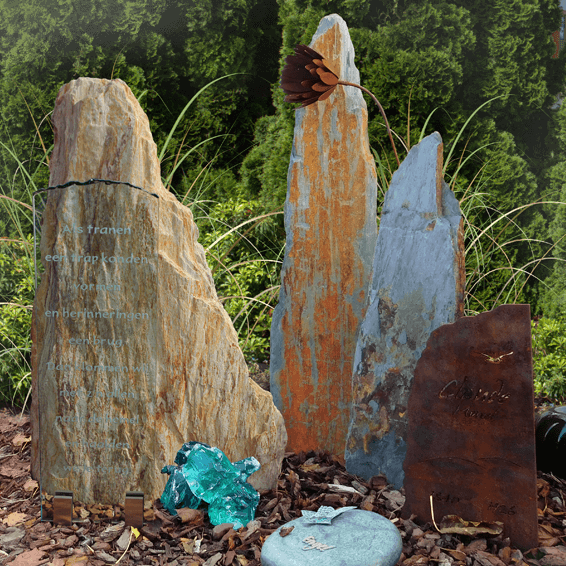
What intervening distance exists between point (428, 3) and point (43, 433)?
375cm

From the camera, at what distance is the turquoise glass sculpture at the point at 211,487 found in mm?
2379

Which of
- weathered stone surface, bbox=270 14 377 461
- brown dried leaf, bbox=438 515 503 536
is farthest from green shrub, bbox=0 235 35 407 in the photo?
brown dried leaf, bbox=438 515 503 536

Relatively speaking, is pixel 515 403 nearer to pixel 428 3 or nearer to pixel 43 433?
pixel 43 433

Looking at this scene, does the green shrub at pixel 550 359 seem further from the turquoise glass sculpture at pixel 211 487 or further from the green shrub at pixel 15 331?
the green shrub at pixel 15 331

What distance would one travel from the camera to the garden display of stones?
6.34 feet

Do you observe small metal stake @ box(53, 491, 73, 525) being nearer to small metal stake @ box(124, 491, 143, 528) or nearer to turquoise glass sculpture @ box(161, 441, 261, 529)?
small metal stake @ box(124, 491, 143, 528)

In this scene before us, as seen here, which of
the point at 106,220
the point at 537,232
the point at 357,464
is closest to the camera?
the point at 106,220

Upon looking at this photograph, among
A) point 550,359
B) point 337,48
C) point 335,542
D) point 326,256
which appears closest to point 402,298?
point 326,256

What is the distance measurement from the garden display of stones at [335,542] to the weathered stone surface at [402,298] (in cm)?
52

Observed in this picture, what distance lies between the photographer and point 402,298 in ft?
8.38

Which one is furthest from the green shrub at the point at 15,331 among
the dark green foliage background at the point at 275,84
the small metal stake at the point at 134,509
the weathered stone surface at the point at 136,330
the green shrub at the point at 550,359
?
the green shrub at the point at 550,359

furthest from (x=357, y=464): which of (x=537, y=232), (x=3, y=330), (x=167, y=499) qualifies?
(x=537, y=232)

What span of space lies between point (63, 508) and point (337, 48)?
2.39 meters

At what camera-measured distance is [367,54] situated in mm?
4406
